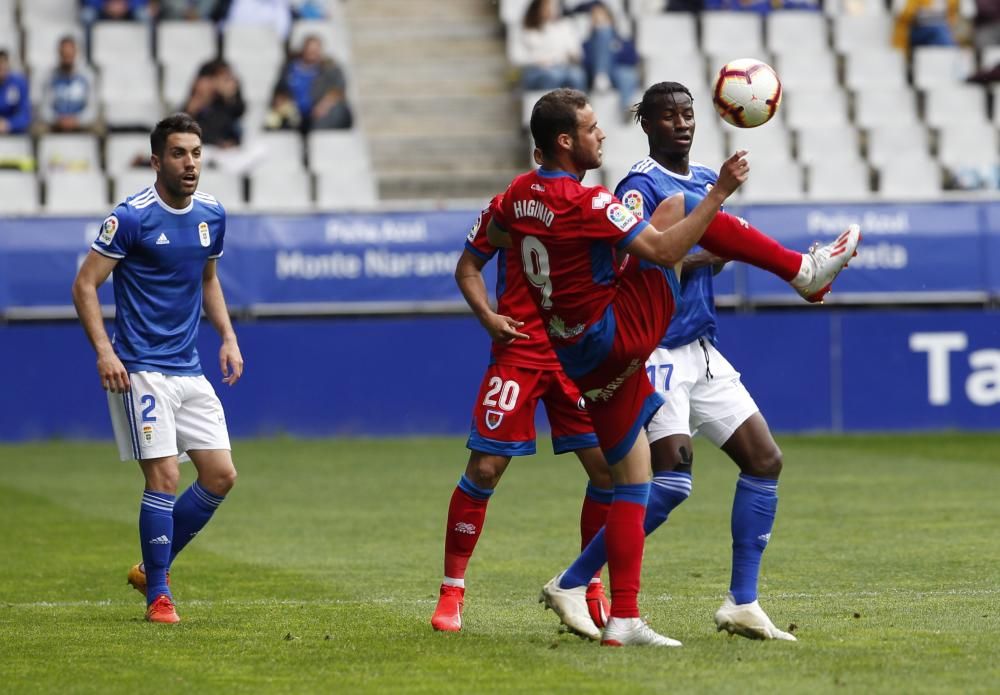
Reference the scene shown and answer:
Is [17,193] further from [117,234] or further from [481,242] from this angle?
[481,242]

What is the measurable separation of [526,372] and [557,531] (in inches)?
158

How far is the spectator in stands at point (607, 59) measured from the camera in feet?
69.8

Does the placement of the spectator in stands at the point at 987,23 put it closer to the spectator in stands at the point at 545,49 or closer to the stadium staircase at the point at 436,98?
the spectator in stands at the point at 545,49

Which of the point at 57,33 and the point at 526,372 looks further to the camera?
the point at 57,33

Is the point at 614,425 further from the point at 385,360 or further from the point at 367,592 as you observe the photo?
the point at 385,360

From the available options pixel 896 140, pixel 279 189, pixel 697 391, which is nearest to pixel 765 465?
pixel 697 391

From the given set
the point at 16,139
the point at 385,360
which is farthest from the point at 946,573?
the point at 16,139

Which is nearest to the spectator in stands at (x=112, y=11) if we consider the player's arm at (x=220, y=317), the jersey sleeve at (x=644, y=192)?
the player's arm at (x=220, y=317)

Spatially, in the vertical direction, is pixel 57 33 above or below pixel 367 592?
above

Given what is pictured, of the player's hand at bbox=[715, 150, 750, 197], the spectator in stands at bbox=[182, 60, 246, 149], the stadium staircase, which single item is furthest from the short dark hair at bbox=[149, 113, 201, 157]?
the stadium staircase

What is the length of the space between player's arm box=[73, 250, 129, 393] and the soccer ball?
2711 millimetres

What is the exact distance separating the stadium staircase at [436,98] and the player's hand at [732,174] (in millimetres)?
14644

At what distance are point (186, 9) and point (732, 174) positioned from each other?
16.6 metres

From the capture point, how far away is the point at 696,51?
22.6 metres
